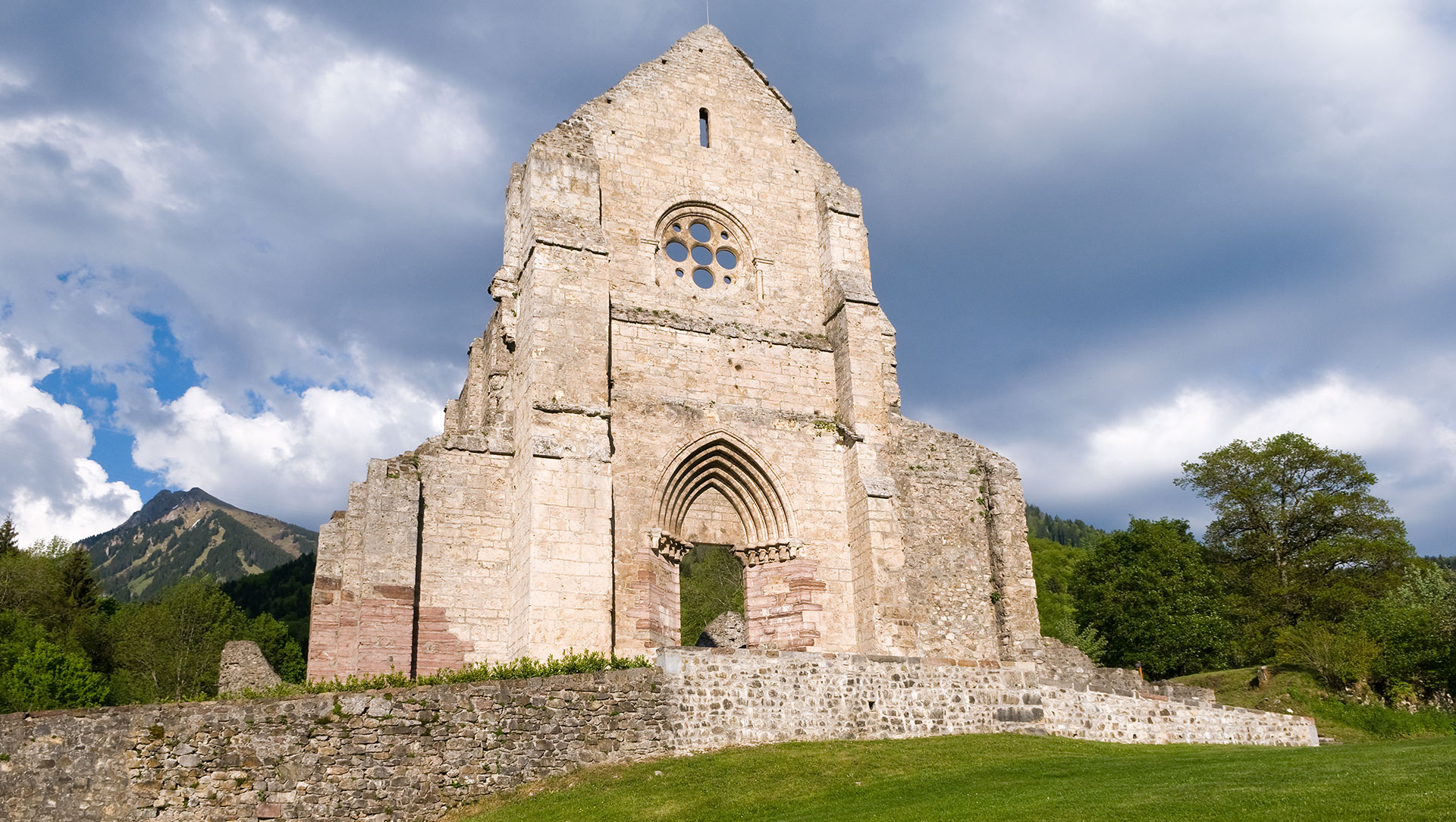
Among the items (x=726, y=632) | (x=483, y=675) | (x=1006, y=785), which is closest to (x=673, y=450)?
(x=483, y=675)

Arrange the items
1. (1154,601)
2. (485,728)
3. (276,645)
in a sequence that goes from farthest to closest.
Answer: (276,645) → (1154,601) → (485,728)

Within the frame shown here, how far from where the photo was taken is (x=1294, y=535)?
35.8 meters

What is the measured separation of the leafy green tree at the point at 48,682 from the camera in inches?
1110

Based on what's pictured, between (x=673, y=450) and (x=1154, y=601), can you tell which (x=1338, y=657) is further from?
(x=673, y=450)

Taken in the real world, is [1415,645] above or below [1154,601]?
below

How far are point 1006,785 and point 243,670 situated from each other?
13245 millimetres

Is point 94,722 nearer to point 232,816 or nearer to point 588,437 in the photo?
point 232,816

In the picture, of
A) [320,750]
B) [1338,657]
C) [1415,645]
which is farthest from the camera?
[1415,645]

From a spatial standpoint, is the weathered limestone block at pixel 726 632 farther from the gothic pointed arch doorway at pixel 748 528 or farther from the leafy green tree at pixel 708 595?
the leafy green tree at pixel 708 595

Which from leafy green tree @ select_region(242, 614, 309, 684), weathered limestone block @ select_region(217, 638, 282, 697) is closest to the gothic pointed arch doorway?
weathered limestone block @ select_region(217, 638, 282, 697)

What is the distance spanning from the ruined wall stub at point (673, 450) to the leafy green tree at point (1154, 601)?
533 inches

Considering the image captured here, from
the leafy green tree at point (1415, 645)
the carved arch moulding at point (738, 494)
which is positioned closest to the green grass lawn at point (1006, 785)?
the carved arch moulding at point (738, 494)

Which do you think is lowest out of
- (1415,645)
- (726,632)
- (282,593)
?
(1415,645)

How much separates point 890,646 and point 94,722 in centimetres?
Answer: 1245
